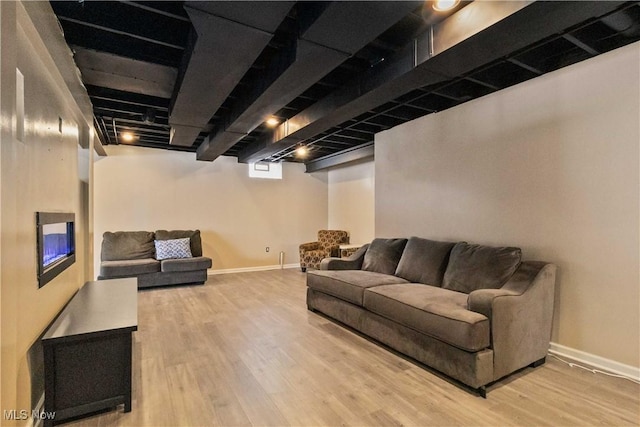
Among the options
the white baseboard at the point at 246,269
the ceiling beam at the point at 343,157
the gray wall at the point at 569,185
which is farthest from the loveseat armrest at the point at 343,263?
the white baseboard at the point at 246,269

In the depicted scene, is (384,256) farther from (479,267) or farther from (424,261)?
(479,267)

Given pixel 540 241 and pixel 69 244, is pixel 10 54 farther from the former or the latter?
pixel 540 241

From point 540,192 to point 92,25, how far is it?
3.79 metres

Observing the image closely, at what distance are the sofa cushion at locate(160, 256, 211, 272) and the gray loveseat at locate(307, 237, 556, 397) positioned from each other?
263 centimetres

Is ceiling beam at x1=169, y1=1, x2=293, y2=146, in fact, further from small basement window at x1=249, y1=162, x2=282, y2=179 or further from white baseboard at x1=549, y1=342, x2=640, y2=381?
small basement window at x1=249, y1=162, x2=282, y2=179

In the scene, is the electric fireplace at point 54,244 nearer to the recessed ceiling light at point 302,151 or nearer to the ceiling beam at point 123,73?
the ceiling beam at point 123,73

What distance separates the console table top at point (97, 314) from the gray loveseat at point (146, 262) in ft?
6.11

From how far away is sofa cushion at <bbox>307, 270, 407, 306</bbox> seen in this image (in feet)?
10.3

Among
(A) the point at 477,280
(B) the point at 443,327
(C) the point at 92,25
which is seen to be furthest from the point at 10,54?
(A) the point at 477,280

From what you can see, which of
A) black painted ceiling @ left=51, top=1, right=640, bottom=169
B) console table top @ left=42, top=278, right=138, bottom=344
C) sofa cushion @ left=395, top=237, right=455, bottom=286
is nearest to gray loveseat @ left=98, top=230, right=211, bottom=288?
console table top @ left=42, top=278, right=138, bottom=344

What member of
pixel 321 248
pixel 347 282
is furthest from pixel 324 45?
pixel 321 248

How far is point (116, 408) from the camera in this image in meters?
1.96

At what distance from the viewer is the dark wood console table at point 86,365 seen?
178 centimetres

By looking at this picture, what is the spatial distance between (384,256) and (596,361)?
2.08 metres
